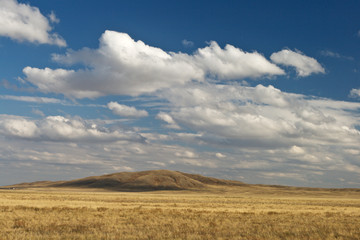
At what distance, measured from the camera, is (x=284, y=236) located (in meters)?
21.2

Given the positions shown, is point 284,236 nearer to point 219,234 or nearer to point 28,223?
point 219,234

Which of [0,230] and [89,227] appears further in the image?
[89,227]

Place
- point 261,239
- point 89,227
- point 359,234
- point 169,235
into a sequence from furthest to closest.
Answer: point 89,227
point 359,234
point 169,235
point 261,239

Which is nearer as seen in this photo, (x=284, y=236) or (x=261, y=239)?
(x=261, y=239)

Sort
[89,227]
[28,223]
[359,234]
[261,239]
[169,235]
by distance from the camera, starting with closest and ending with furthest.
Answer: [261,239]
[169,235]
[359,234]
[89,227]
[28,223]

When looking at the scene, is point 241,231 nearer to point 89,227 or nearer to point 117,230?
point 117,230

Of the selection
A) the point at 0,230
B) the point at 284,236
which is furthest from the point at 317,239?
the point at 0,230

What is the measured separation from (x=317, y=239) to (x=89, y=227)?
1326 centimetres

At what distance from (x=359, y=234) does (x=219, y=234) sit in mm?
7943

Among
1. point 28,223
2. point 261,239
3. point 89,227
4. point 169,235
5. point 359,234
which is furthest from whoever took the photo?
point 28,223

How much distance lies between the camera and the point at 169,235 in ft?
68.8

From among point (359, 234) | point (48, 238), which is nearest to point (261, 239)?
point (359, 234)

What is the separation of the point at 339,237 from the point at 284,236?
9.33 ft

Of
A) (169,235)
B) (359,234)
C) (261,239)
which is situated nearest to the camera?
(261,239)
